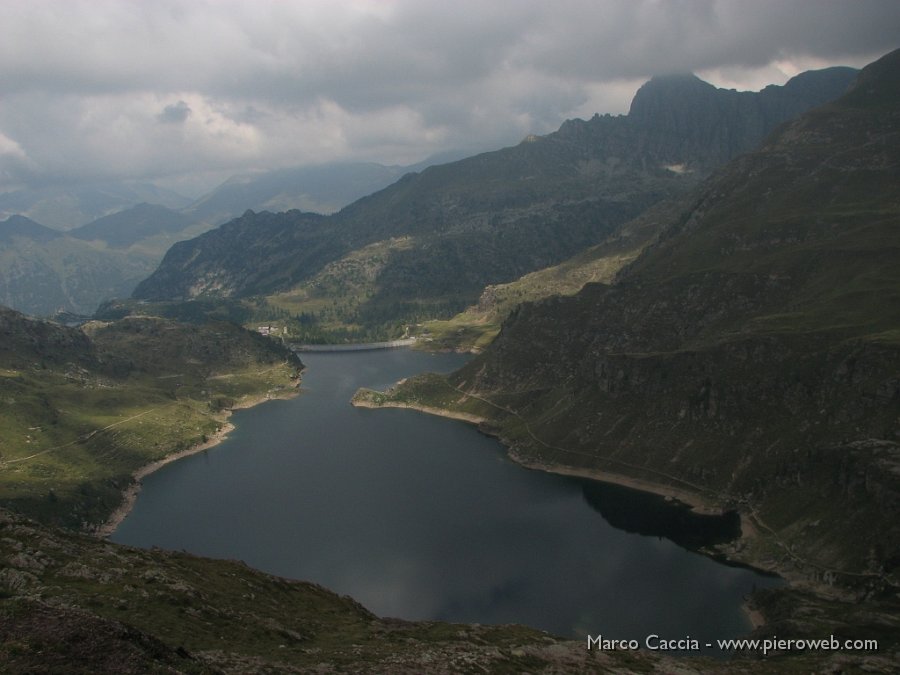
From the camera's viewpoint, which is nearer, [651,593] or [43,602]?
[43,602]

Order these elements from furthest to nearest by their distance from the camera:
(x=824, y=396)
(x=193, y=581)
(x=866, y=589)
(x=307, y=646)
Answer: (x=824, y=396) < (x=866, y=589) < (x=193, y=581) < (x=307, y=646)

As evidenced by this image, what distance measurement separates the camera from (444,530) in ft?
579

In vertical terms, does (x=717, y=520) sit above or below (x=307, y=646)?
below

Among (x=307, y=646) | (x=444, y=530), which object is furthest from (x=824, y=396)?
(x=307, y=646)

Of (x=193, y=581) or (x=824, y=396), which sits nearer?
(x=193, y=581)

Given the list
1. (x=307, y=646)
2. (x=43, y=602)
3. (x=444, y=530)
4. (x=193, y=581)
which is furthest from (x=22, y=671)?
(x=444, y=530)

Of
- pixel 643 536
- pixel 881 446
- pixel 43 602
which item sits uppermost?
pixel 43 602

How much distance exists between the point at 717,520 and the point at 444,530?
211 ft

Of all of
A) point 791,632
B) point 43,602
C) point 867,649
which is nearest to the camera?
point 43,602

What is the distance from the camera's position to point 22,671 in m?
45.2

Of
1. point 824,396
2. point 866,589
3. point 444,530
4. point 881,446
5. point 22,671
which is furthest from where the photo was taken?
point 824,396

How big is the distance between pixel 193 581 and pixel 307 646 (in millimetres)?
19932

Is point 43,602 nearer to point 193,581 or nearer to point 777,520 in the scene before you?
point 193,581

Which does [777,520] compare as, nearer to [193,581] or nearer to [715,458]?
[715,458]
